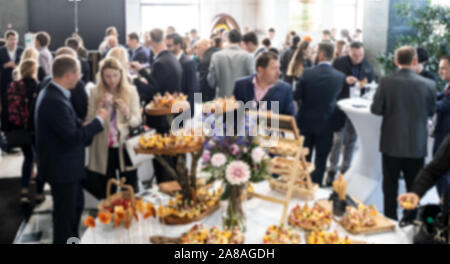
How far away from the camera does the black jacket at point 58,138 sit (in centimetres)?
234

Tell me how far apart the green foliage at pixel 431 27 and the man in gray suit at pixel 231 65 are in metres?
1.63

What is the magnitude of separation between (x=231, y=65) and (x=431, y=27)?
1.97 metres

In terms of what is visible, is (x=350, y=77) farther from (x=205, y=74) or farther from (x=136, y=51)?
(x=136, y=51)

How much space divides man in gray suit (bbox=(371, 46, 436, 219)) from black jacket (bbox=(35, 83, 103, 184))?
185cm

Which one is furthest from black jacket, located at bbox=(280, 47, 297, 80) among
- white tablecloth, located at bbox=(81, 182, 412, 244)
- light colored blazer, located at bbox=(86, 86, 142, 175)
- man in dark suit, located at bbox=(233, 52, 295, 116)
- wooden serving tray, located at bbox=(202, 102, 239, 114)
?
white tablecloth, located at bbox=(81, 182, 412, 244)

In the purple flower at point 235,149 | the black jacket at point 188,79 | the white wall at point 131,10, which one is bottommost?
the purple flower at point 235,149

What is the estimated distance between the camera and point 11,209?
3.73 meters

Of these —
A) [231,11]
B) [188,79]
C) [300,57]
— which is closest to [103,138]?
[188,79]

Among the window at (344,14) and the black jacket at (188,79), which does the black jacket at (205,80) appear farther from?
the window at (344,14)

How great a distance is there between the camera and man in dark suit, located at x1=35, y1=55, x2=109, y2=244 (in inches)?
92.4

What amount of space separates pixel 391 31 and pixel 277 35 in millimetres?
6332

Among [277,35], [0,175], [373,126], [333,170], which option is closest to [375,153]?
[373,126]

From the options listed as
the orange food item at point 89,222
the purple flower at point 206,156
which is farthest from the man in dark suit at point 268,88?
the orange food item at point 89,222

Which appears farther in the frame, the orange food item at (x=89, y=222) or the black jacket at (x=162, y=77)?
the black jacket at (x=162, y=77)
